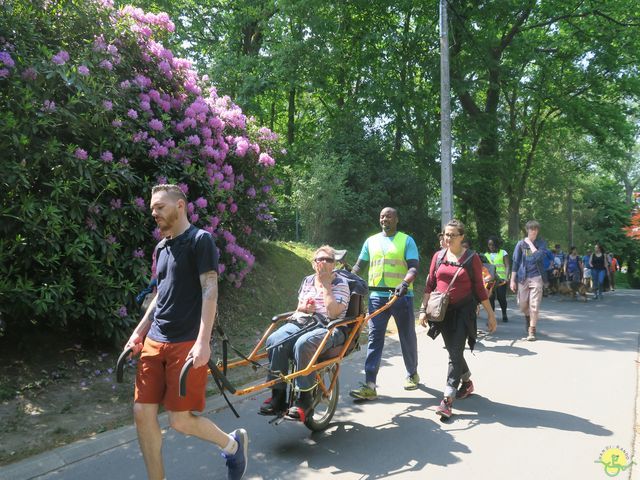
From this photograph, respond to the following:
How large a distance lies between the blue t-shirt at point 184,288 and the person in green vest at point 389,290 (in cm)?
251

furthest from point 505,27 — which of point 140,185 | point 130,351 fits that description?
point 130,351

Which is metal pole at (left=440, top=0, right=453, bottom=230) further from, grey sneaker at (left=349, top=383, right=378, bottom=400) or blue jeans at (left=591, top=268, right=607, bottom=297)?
blue jeans at (left=591, top=268, right=607, bottom=297)

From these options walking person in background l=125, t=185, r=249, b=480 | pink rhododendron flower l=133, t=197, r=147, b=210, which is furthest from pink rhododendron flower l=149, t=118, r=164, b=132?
walking person in background l=125, t=185, r=249, b=480

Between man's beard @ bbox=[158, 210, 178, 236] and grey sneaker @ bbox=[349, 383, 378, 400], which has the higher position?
man's beard @ bbox=[158, 210, 178, 236]

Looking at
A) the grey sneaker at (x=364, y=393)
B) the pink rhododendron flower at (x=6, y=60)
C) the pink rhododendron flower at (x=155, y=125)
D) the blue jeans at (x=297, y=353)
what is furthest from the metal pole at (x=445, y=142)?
the pink rhododendron flower at (x=6, y=60)

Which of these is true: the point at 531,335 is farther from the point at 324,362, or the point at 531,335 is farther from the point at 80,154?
the point at 80,154

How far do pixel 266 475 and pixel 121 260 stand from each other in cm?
326

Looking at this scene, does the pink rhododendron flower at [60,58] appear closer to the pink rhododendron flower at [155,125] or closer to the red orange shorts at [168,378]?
the pink rhododendron flower at [155,125]

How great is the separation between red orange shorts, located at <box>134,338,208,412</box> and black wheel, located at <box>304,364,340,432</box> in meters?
1.31

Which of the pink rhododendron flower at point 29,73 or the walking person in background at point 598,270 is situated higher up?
the pink rhododendron flower at point 29,73

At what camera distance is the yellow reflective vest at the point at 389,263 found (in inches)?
220

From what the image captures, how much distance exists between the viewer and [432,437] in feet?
14.3

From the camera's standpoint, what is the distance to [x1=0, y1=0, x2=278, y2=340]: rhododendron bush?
4996 mm

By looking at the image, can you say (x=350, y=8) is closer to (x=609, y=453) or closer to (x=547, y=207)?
(x=609, y=453)
